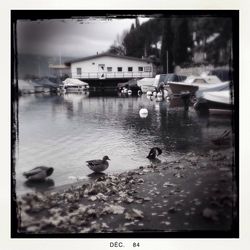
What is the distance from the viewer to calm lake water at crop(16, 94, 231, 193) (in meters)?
3.66

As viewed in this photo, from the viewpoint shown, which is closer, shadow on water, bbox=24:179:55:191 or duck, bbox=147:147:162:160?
shadow on water, bbox=24:179:55:191

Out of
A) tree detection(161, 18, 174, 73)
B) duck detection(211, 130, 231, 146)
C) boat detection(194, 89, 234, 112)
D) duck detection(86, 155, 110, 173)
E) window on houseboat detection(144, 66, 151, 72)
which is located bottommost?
duck detection(86, 155, 110, 173)

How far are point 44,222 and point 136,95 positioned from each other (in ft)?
4.55

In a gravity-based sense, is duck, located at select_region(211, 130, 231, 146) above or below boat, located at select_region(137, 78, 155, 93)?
below

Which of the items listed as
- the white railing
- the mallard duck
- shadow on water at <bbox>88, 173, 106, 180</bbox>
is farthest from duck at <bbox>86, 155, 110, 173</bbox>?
the white railing

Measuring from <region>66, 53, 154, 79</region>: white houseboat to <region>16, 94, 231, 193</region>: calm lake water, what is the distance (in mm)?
205

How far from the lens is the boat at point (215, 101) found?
141 inches

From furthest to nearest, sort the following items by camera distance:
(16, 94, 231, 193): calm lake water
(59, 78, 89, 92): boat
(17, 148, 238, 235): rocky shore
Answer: (59, 78, 89, 92): boat → (16, 94, 231, 193): calm lake water → (17, 148, 238, 235): rocky shore

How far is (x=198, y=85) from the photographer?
374 cm

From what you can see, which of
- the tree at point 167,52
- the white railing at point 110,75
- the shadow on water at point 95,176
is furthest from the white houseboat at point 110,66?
the shadow on water at point 95,176

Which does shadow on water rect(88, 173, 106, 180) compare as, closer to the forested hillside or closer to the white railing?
the white railing

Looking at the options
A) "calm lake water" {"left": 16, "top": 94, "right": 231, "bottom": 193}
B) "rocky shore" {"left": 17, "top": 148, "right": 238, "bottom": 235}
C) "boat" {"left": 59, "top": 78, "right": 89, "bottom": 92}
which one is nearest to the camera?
"rocky shore" {"left": 17, "top": 148, "right": 238, "bottom": 235}

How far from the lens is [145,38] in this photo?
11.9ft
